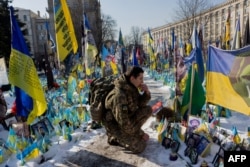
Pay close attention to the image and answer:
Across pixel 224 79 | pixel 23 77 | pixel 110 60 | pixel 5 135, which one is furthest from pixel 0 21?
pixel 224 79

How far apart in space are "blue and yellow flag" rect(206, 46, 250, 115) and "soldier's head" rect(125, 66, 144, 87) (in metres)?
1.50

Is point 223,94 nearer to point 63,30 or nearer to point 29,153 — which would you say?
point 29,153

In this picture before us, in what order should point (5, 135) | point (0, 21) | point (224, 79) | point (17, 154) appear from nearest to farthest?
point (17, 154) < point (224, 79) < point (5, 135) < point (0, 21)

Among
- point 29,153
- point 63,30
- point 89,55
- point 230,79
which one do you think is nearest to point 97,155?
point 29,153

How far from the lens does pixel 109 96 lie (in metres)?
4.09

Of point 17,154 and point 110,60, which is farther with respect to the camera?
point 110,60

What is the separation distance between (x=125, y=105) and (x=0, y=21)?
22.2 m

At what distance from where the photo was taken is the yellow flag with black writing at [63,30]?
6.68m

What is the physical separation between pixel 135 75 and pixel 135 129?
875 mm

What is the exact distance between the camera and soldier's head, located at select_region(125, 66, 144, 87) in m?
3.88

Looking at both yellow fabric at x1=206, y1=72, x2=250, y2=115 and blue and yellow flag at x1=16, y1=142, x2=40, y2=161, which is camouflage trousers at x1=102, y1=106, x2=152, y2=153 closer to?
blue and yellow flag at x1=16, y1=142, x2=40, y2=161

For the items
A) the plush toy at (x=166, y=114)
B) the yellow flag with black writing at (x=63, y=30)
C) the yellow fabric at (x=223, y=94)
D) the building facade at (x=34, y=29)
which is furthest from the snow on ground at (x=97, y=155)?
the building facade at (x=34, y=29)

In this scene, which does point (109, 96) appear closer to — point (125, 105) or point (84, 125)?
point (125, 105)

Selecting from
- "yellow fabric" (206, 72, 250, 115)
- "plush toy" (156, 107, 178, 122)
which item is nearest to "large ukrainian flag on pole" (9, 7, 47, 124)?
"plush toy" (156, 107, 178, 122)
